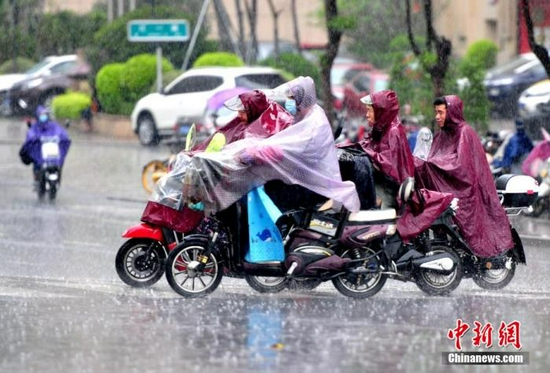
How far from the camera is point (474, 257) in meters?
12.7

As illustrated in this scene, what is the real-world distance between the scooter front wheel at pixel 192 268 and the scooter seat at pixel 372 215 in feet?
3.69

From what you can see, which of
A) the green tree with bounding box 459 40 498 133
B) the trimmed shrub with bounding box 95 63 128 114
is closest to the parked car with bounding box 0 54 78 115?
the trimmed shrub with bounding box 95 63 128 114

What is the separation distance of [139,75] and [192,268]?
23701mm

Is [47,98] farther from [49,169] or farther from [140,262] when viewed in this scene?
[140,262]

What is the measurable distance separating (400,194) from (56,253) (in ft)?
16.1

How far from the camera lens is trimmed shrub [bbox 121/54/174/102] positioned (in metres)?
35.3

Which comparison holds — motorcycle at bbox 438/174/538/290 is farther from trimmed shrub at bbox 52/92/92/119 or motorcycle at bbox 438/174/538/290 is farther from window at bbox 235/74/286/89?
trimmed shrub at bbox 52/92/92/119

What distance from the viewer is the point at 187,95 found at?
31.8 m

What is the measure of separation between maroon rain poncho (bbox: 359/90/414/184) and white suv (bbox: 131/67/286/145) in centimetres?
1833

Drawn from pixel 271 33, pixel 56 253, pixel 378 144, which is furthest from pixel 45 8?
pixel 378 144

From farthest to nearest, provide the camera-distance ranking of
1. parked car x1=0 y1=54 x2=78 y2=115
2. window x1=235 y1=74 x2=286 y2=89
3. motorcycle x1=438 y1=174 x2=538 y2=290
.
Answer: parked car x1=0 y1=54 x2=78 y2=115
window x1=235 y1=74 x2=286 y2=89
motorcycle x1=438 y1=174 x2=538 y2=290

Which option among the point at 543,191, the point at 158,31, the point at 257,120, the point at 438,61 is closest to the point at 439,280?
the point at 257,120

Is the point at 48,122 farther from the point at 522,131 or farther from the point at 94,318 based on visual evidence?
the point at 94,318

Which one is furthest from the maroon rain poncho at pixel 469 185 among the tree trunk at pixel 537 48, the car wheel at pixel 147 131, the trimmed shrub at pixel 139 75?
the trimmed shrub at pixel 139 75
